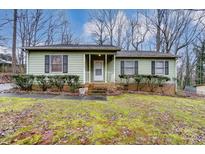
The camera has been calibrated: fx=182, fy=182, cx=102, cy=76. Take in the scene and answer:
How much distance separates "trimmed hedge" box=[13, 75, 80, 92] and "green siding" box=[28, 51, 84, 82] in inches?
36.2

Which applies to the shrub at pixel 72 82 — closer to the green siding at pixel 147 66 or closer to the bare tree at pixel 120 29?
the green siding at pixel 147 66

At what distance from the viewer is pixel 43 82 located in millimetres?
8086

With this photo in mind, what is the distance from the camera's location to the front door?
10211 millimetres

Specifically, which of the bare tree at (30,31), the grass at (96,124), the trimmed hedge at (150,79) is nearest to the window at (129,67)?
the trimmed hedge at (150,79)

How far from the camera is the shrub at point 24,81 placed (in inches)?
309

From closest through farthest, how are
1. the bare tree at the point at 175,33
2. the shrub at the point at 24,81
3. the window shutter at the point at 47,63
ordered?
the shrub at the point at 24,81 < the window shutter at the point at 47,63 < the bare tree at the point at 175,33

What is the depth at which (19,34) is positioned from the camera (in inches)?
442

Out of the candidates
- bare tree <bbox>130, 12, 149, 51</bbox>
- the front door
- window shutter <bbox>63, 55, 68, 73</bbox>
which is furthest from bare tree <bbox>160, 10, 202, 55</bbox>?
window shutter <bbox>63, 55, 68, 73</bbox>

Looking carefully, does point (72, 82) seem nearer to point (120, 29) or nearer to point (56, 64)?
point (56, 64)

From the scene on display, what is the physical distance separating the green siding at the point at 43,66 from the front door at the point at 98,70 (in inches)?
56.5
